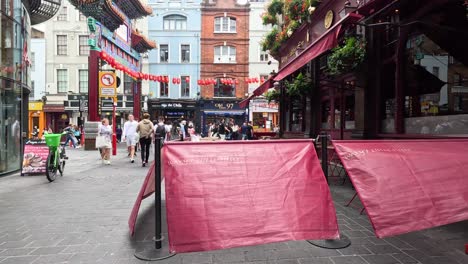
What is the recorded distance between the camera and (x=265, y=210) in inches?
108

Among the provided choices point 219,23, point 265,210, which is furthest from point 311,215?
point 219,23

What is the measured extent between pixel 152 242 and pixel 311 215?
1869 millimetres

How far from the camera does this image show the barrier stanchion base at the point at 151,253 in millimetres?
3154

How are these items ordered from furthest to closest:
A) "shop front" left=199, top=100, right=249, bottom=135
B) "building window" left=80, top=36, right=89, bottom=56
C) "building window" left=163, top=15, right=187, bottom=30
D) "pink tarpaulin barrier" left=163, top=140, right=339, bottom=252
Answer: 1. "building window" left=163, top=15, right=187, bottom=30
2. "shop front" left=199, top=100, right=249, bottom=135
3. "building window" left=80, top=36, right=89, bottom=56
4. "pink tarpaulin barrier" left=163, top=140, right=339, bottom=252

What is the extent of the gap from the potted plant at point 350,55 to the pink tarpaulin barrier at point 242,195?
4.09 metres

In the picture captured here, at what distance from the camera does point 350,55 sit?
650cm

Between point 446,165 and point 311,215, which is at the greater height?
point 446,165

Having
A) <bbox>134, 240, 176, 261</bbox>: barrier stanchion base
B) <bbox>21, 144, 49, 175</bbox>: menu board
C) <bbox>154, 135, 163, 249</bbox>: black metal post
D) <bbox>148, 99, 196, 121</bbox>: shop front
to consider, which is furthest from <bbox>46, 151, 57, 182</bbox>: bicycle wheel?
<bbox>148, 99, 196, 121</bbox>: shop front

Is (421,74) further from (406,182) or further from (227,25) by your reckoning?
(227,25)

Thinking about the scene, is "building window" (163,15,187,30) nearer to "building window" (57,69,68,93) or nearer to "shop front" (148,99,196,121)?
"shop front" (148,99,196,121)

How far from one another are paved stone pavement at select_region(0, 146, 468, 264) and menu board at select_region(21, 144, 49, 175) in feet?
8.57

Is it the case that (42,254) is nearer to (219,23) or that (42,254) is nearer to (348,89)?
(348,89)

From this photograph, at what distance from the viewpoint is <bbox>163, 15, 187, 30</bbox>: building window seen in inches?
1217

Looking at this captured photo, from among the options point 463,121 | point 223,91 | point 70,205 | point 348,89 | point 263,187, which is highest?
point 223,91
